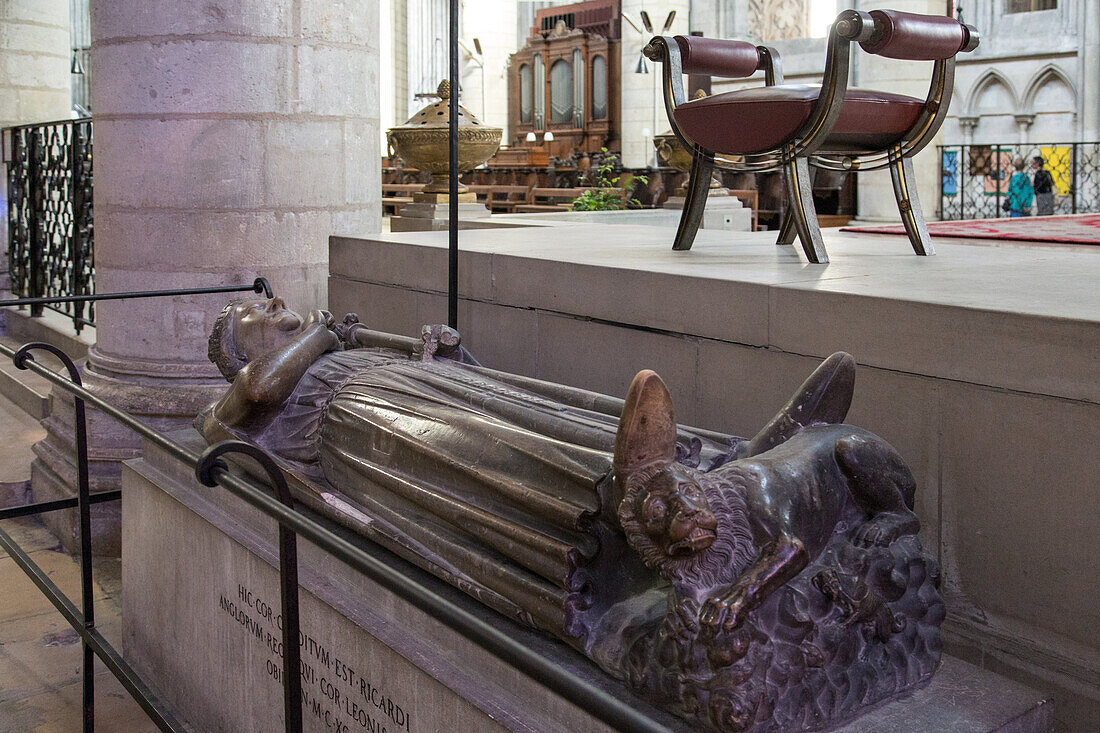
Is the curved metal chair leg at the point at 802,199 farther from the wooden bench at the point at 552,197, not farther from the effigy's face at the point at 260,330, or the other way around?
the wooden bench at the point at 552,197

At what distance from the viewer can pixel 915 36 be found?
9.60 feet

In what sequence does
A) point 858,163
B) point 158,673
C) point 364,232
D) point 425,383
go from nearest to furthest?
point 425,383
point 158,673
point 858,163
point 364,232

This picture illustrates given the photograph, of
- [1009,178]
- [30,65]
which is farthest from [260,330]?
[1009,178]

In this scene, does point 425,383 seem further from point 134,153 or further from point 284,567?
point 134,153

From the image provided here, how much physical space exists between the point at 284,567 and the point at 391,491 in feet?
1.87

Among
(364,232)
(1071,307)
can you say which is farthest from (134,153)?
(1071,307)

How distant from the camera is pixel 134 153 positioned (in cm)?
420

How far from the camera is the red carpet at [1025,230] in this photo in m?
3.99

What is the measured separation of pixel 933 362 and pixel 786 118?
119 centimetres

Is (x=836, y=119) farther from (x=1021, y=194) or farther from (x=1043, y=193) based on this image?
(x=1021, y=194)

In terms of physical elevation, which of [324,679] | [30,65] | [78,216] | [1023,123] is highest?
[1023,123]

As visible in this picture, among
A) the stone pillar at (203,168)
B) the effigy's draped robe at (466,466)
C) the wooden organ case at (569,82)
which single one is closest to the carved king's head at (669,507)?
the effigy's draped robe at (466,466)

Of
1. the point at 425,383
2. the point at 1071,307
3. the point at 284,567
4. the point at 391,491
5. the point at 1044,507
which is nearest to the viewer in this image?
the point at 284,567

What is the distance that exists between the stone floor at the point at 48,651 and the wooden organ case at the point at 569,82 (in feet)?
58.0
